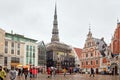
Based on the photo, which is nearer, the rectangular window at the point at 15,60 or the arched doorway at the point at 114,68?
the arched doorway at the point at 114,68

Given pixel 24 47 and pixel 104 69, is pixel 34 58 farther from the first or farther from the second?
pixel 104 69

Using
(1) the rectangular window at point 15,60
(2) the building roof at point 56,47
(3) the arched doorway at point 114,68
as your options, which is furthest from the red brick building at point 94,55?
(1) the rectangular window at point 15,60

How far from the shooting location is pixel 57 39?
325 feet

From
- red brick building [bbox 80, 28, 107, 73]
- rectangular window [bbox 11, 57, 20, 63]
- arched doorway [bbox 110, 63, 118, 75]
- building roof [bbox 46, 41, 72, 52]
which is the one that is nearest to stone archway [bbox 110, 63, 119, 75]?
arched doorway [bbox 110, 63, 118, 75]

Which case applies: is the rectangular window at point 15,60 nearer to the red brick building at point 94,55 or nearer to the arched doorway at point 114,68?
the red brick building at point 94,55

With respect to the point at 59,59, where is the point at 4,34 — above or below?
above

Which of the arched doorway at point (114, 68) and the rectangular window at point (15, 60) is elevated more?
the rectangular window at point (15, 60)

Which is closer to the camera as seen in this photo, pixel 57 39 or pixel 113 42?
pixel 113 42

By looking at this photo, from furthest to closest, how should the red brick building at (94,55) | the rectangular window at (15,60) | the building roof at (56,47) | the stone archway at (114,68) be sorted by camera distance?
the building roof at (56,47)
the rectangular window at (15,60)
the red brick building at (94,55)
the stone archway at (114,68)

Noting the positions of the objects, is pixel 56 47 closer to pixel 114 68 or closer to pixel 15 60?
pixel 15 60

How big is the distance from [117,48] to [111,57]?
2.88 metres

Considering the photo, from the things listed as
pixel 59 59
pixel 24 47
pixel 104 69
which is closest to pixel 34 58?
pixel 24 47

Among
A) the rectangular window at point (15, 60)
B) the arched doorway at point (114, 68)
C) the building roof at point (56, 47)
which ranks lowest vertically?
the arched doorway at point (114, 68)

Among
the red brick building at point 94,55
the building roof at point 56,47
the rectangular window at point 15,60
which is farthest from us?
the building roof at point 56,47
